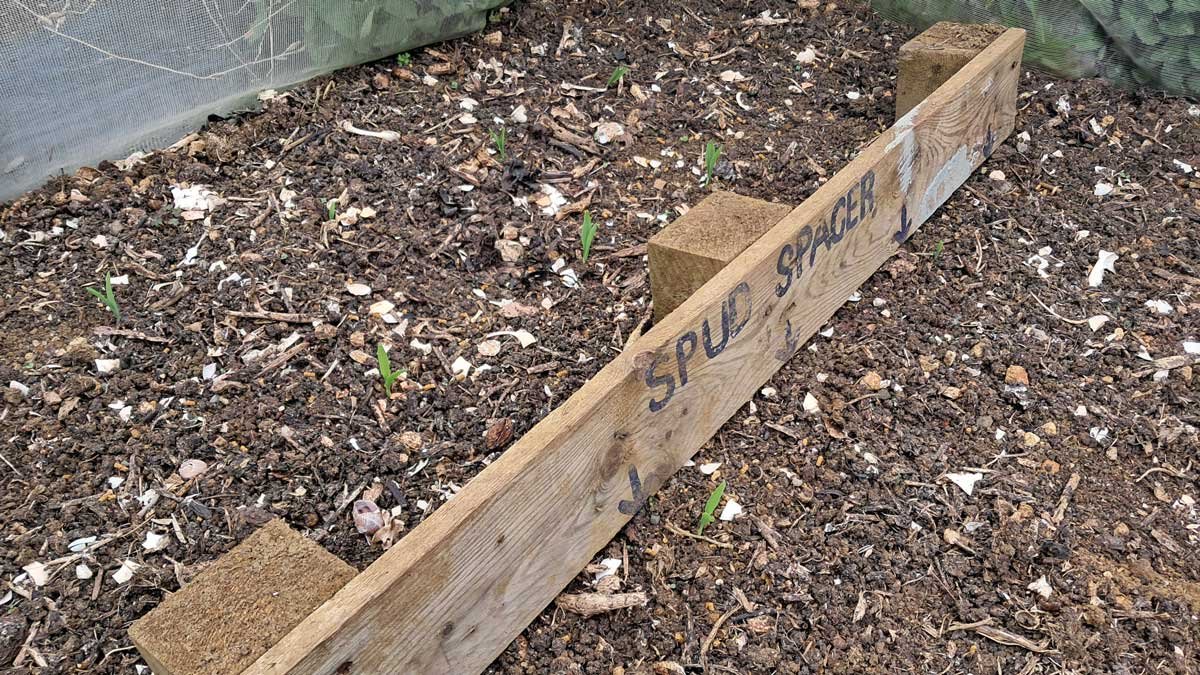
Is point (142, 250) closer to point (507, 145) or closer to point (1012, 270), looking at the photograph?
point (507, 145)

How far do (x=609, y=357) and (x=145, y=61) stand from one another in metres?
1.82

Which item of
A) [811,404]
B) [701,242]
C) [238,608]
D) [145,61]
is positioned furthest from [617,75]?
[238,608]

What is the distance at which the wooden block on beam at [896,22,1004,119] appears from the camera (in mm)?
3465

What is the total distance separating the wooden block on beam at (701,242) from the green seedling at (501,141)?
Result: 3.24ft

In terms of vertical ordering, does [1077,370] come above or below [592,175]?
below

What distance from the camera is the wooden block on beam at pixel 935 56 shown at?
3.46 meters

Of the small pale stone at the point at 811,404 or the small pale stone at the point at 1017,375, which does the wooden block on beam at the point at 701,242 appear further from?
the small pale stone at the point at 1017,375

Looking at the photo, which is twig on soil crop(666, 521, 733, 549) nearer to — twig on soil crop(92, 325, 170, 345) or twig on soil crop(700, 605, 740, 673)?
twig on soil crop(700, 605, 740, 673)

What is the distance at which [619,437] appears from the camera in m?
2.26

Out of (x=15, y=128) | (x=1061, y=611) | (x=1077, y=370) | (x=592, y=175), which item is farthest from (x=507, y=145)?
(x=1061, y=611)

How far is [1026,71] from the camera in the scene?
4039 millimetres

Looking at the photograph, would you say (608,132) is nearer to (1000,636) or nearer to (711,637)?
(711,637)

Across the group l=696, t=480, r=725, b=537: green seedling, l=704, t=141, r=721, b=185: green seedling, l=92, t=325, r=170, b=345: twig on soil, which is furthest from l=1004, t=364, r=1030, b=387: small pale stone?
l=92, t=325, r=170, b=345: twig on soil

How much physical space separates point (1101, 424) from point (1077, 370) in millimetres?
218
